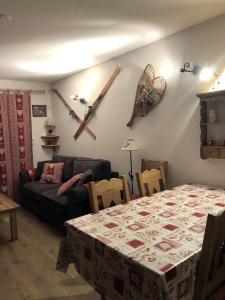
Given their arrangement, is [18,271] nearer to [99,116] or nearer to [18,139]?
[99,116]

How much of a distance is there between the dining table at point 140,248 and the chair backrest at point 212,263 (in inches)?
2.1

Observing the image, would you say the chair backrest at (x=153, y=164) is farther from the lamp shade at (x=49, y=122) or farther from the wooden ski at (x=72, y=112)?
the lamp shade at (x=49, y=122)

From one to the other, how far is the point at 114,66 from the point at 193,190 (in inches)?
86.8

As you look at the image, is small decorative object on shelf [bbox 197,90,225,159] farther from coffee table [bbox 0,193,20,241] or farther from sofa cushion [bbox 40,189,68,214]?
coffee table [bbox 0,193,20,241]

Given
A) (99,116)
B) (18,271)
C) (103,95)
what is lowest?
(18,271)

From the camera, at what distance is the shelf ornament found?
307 centimetres

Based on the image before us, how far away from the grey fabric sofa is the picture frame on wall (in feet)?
3.55

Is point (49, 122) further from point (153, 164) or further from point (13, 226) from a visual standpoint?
point (153, 164)

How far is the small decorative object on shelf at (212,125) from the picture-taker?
97.3 inches

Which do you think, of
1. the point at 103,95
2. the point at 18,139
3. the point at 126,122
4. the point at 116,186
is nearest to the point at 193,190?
the point at 116,186

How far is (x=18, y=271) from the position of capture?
249 centimetres

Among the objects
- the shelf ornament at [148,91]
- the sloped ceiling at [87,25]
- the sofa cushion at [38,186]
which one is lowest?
the sofa cushion at [38,186]

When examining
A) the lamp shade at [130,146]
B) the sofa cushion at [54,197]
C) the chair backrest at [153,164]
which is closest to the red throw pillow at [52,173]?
the sofa cushion at [54,197]

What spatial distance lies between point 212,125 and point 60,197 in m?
2.13
